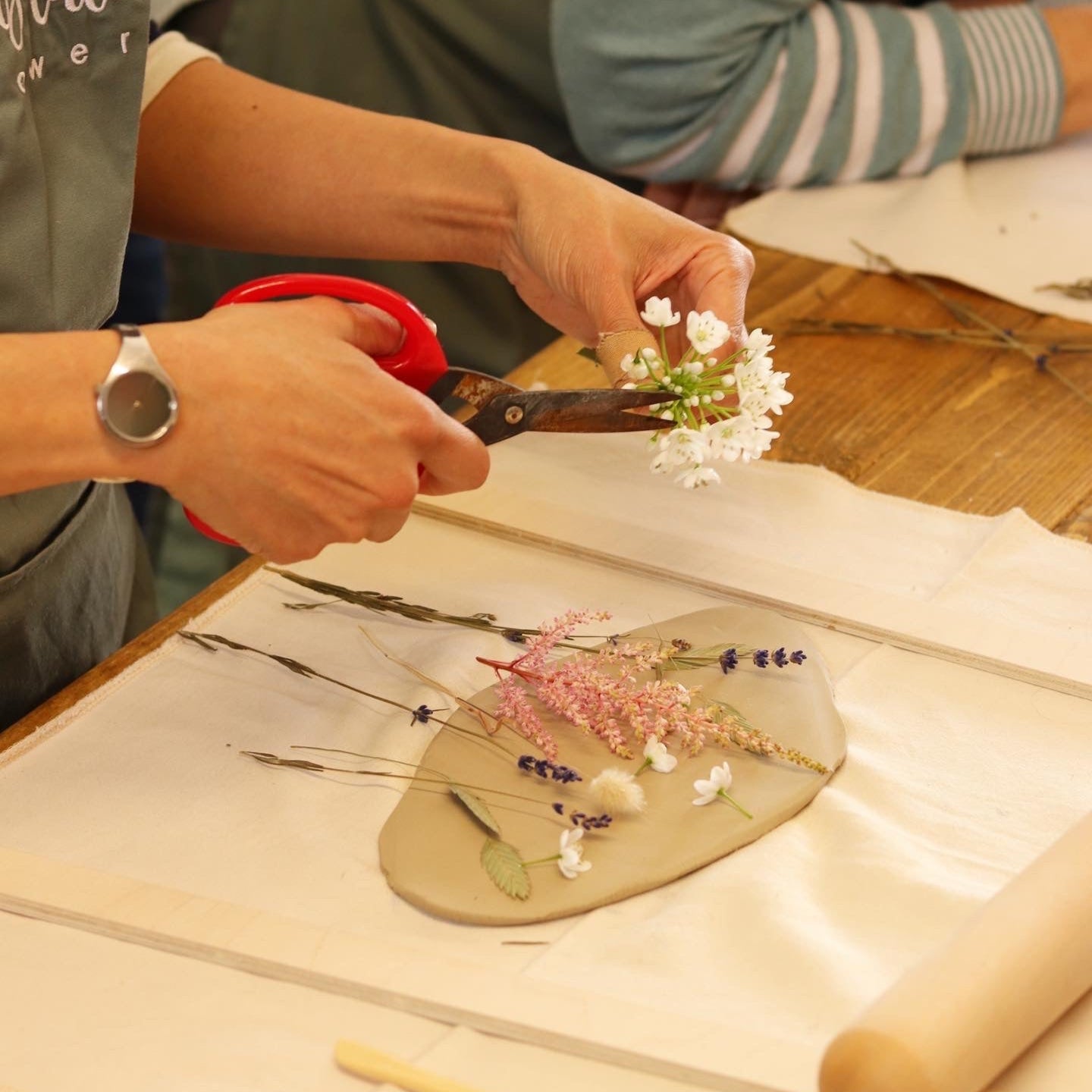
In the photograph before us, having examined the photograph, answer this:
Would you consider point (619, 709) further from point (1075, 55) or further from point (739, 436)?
point (1075, 55)

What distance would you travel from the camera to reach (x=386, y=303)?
3.24ft

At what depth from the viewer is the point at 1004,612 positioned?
109 centimetres

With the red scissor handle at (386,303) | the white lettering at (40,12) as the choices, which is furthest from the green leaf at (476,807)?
the white lettering at (40,12)

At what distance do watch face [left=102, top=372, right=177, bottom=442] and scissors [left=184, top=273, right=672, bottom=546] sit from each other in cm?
21

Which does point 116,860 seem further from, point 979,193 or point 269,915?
point 979,193

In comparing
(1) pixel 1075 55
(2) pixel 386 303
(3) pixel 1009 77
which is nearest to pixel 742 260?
(2) pixel 386 303

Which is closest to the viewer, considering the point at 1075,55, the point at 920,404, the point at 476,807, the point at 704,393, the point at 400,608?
the point at 476,807

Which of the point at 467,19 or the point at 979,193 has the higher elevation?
the point at 467,19

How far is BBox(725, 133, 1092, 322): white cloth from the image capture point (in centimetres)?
→ 160

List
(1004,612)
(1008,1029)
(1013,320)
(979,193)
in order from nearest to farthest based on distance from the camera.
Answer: (1008,1029) < (1004,612) < (1013,320) < (979,193)

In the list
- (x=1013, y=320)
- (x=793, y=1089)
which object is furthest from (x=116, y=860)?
(x=1013, y=320)

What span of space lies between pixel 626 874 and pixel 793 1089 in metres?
0.19

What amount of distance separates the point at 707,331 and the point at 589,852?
0.37 meters

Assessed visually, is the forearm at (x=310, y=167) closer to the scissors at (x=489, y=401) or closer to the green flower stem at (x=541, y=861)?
the scissors at (x=489, y=401)
